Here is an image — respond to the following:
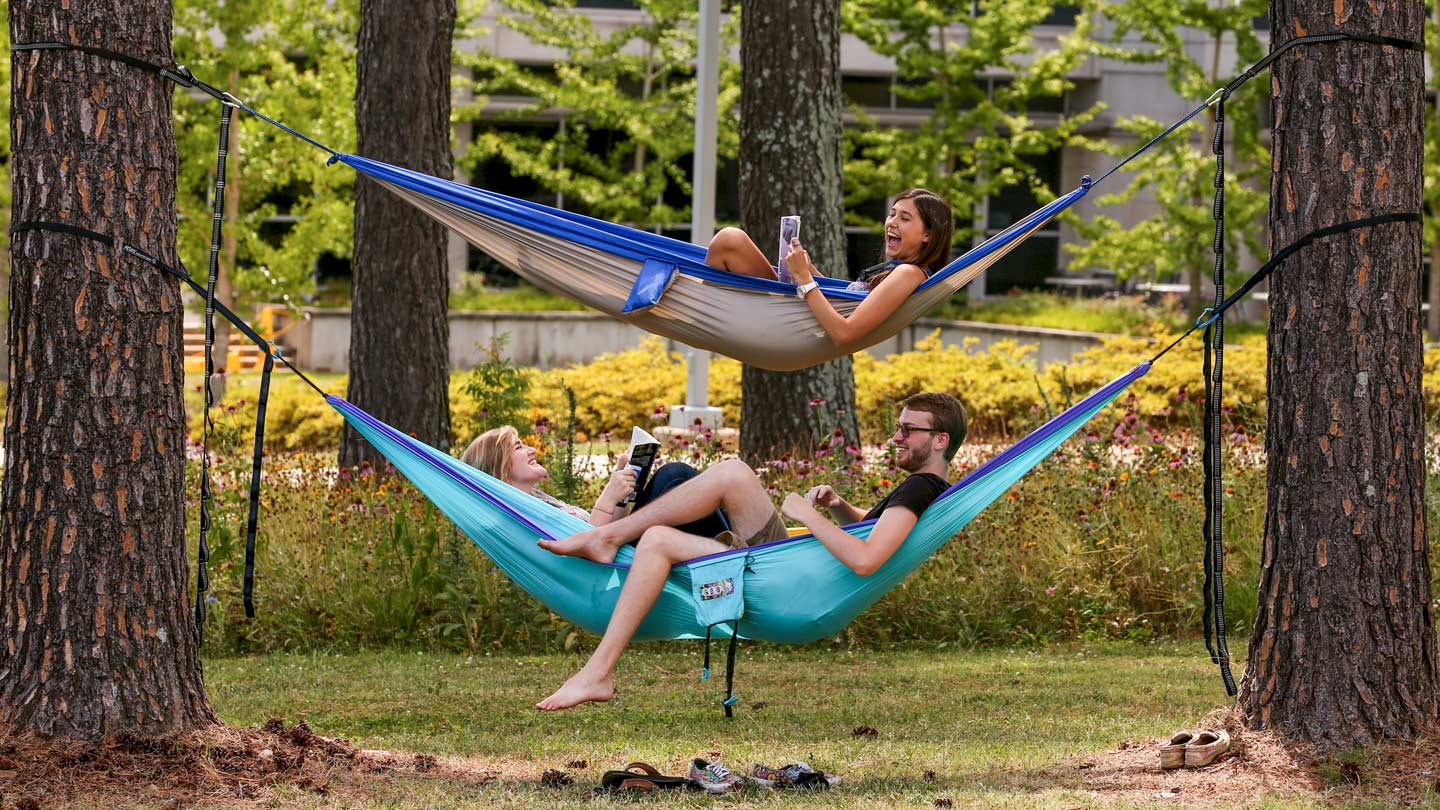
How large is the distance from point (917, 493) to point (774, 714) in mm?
1254

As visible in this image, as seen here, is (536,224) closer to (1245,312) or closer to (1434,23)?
(1434,23)

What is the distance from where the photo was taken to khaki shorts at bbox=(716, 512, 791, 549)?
4.41 meters

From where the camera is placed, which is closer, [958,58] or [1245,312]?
[958,58]

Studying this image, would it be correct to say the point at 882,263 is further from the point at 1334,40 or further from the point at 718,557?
the point at 1334,40

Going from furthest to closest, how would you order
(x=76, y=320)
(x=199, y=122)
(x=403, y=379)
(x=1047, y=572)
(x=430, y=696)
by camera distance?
(x=199, y=122) → (x=403, y=379) → (x=1047, y=572) → (x=430, y=696) → (x=76, y=320)

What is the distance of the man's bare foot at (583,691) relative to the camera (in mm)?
4031

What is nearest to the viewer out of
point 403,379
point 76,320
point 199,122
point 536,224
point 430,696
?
point 76,320

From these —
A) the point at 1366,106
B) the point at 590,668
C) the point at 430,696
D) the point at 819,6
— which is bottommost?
the point at 430,696

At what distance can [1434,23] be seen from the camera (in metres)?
15.8

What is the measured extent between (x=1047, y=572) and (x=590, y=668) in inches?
111

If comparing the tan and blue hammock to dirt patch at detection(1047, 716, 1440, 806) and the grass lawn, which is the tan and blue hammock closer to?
the grass lawn

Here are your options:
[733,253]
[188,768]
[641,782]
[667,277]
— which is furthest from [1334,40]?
[188,768]

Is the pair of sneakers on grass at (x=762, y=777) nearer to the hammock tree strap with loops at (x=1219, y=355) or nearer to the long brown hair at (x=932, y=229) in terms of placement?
the hammock tree strap with loops at (x=1219, y=355)

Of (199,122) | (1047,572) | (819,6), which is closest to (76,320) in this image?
(1047,572)
